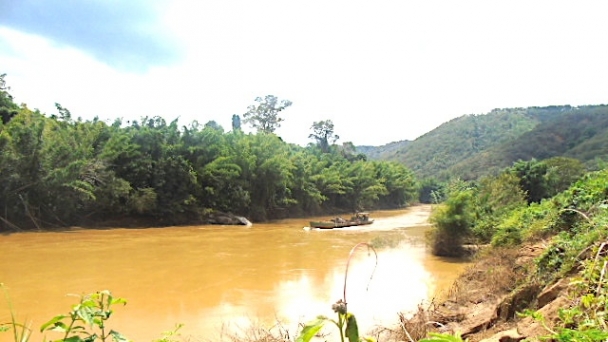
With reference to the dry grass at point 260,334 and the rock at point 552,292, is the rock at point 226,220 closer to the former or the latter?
the dry grass at point 260,334

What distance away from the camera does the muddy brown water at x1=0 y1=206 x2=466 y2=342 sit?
7.91 metres

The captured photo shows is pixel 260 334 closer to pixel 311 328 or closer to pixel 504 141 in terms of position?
pixel 311 328

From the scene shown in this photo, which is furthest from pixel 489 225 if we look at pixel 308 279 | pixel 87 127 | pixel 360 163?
pixel 360 163

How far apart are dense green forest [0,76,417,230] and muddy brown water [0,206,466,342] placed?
7.66ft

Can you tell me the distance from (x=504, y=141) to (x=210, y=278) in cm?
7340

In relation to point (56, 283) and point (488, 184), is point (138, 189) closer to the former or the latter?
point (56, 283)

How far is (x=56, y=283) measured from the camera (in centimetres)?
1041

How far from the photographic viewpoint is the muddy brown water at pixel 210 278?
7.91 metres

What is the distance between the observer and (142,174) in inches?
974

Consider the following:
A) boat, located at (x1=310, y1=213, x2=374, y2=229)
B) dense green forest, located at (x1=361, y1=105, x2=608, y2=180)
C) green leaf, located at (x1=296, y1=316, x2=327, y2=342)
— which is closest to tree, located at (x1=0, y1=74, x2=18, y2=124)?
boat, located at (x1=310, y1=213, x2=374, y2=229)

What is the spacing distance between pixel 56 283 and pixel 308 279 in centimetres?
591

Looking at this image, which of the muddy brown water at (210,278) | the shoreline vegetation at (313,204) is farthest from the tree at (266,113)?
the muddy brown water at (210,278)

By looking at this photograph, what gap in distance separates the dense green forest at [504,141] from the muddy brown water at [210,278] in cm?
2793

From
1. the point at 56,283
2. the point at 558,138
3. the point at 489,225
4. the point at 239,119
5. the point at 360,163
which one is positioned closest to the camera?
the point at 56,283
